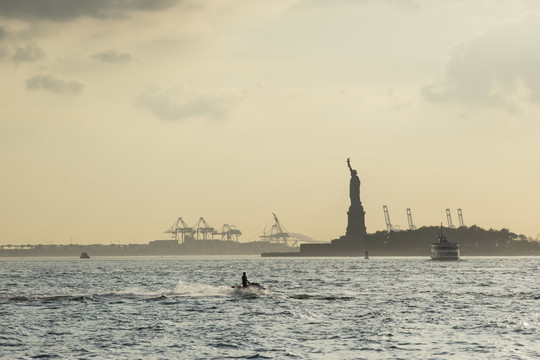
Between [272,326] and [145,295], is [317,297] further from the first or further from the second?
[272,326]

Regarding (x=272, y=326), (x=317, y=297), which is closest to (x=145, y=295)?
A: (x=317, y=297)

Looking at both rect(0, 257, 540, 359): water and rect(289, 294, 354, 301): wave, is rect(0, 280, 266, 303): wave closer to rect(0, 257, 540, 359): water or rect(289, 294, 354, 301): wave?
rect(0, 257, 540, 359): water

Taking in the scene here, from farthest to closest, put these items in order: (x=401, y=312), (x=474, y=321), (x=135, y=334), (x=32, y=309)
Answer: (x=32, y=309) < (x=401, y=312) < (x=474, y=321) < (x=135, y=334)

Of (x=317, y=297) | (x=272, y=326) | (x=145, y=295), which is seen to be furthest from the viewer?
(x=145, y=295)

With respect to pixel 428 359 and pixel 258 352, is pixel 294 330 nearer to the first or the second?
pixel 258 352

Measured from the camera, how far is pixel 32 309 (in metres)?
77.3

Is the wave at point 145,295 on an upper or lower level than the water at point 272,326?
upper

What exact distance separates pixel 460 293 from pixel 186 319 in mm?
41190

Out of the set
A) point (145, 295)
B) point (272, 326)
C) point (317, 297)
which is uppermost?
point (145, 295)

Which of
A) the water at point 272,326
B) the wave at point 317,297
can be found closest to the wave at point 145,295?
the water at point 272,326

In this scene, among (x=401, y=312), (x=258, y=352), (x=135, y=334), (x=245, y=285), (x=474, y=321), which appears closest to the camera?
(x=258, y=352)

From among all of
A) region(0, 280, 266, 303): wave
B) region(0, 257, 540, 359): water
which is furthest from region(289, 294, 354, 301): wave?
region(0, 280, 266, 303): wave

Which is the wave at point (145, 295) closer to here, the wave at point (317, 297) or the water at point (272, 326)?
the water at point (272, 326)

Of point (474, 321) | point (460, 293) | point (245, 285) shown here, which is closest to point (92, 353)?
point (474, 321)
